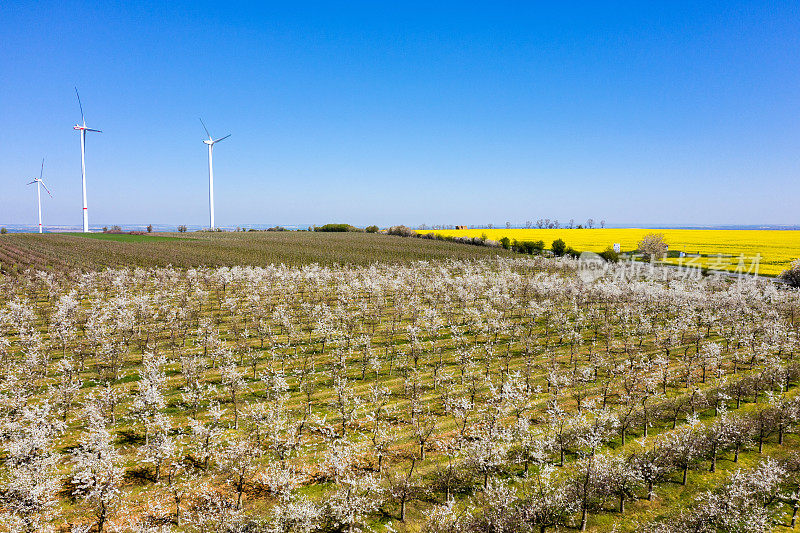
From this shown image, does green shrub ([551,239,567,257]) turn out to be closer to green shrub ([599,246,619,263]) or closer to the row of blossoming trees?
green shrub ([599,246,619,263])

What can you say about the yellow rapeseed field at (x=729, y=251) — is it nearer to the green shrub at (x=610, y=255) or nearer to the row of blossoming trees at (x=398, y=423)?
the green shrub at (x=610, y=255)

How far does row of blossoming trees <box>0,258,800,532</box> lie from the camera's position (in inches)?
827

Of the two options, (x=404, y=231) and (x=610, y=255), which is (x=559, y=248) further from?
(x=404, y=231)

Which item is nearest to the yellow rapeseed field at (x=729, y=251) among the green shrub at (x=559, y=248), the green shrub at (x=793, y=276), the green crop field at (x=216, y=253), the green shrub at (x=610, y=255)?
the green shrub at (x=559, y=248)

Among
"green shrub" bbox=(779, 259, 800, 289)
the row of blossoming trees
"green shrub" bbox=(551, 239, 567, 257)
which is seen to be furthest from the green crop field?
A: "green shrub" bbox=(779, 259, 800, 289)

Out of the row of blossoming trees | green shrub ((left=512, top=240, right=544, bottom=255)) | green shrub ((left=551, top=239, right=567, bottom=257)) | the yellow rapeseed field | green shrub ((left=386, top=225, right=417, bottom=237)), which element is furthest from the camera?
green shrub ((left=386, top=225, right=417, bottom=237))

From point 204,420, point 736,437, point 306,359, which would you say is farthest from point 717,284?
point 204,420

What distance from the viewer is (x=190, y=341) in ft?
159

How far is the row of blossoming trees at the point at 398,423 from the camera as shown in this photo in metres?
21.0

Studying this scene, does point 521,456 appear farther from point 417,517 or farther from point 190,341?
point 190,341

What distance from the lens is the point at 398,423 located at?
3139cm

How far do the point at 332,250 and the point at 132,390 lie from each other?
99.5 m

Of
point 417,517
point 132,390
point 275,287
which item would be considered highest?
point 275,287

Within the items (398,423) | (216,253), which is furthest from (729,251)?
(216,253)
